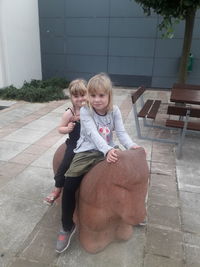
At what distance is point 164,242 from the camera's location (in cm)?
243

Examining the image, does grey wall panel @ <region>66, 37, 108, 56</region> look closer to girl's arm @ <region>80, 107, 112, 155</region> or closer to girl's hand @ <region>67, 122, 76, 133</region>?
girl's hand @ <region>67, 122, 76, 133</region>

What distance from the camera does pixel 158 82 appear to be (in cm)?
1058

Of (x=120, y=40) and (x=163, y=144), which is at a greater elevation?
(x=120, y=40)

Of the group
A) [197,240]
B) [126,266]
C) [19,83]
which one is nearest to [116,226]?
[126,266]

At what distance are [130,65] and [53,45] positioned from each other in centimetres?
343

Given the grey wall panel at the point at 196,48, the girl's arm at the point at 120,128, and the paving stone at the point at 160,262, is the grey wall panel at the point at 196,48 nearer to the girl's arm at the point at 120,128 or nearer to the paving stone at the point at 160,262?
the girl's arm at the point at 120,128

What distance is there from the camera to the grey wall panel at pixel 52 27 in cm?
1064

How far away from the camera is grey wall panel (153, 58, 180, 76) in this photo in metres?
10.2

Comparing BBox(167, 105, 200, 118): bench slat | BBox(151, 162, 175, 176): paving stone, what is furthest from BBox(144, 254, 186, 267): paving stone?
BBox(167, 105, 200, 118): bench slat

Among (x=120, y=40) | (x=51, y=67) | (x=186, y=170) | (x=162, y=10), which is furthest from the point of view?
(x=51, y=67)

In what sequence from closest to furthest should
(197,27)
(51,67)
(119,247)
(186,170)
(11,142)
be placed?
(119,247), (186,170), (11,142), (197,27), (51,67)

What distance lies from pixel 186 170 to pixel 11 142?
3.16 meters

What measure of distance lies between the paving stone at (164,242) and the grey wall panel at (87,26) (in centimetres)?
931

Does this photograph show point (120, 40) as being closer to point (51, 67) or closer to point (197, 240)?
point (51, 67)
